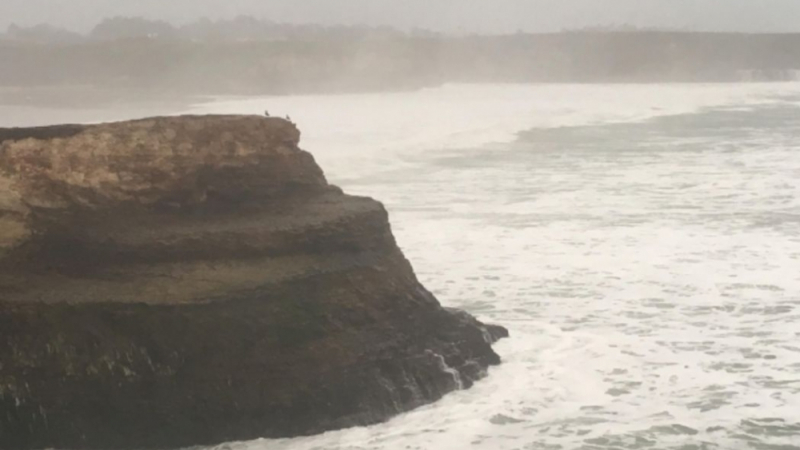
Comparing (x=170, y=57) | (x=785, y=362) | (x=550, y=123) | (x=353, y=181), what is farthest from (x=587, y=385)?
(x=170, y=57)

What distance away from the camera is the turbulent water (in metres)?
6.11

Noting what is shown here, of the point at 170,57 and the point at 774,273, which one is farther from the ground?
the point at 170,57

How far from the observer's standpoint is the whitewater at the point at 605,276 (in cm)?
611

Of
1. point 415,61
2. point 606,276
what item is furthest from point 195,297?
point 415,61

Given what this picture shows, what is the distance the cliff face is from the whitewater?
0.92 feet

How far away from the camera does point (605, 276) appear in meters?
9.80

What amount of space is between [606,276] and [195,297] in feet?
16.0

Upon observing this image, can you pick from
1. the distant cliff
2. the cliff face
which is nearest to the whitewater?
the cliff face

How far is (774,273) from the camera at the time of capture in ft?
31.9

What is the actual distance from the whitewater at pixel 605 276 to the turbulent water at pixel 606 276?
2 cm

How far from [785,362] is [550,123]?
2073 cm

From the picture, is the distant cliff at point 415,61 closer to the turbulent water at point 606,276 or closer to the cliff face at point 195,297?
the turbulent water at point 606,276

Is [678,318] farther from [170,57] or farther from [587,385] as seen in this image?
[170,57]

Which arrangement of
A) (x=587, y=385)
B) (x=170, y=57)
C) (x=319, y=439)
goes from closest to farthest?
(x=319, y=439)
(x=587, y=385)
(x=170, y=57)
